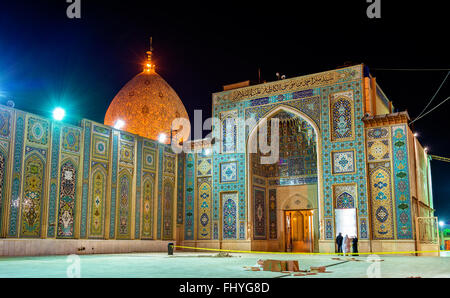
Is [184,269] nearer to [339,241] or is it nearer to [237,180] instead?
[339,241]

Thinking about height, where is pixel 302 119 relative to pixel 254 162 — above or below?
above

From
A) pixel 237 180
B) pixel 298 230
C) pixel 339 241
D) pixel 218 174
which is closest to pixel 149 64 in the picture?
pixel 218 174

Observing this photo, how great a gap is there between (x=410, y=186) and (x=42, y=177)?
10.7 meters

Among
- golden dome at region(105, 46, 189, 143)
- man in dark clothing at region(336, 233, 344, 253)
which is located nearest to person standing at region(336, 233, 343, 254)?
man in dark clothing at region(336, 233, 344, 253)

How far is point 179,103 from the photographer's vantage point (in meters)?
22.7

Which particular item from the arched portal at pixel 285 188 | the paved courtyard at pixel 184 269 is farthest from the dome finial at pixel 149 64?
the paved courtyard at pixel 184 269

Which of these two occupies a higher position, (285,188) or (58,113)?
(58,113)

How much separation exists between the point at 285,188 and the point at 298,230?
185 cm

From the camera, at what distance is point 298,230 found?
18.2 metres

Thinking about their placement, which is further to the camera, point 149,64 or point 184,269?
Answer: point 149,64

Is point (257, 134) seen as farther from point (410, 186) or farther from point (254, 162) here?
point (410, 186)

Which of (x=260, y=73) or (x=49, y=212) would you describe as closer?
(x=49, y=212)

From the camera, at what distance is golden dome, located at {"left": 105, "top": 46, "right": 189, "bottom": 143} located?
2053 cm

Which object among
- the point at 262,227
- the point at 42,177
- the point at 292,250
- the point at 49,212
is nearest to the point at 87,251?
the point at 49,212
